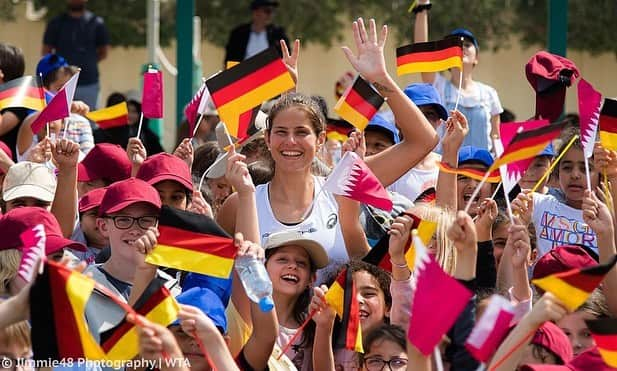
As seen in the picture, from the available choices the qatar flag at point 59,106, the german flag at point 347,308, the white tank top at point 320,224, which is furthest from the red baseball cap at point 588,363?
the qatar flag at point 59,106

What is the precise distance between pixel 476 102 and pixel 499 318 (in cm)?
531

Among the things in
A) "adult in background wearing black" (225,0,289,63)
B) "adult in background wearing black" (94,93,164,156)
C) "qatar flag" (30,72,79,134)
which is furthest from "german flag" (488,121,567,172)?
"adult in background wearing black" (225,0,289,63)

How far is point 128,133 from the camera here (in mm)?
10891

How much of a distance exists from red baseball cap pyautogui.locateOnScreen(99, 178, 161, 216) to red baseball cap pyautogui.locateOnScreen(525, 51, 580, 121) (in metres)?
3.12

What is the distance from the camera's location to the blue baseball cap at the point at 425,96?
29.0ft

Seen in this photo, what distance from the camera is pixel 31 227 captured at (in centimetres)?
615

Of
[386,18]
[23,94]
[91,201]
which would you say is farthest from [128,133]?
[386,18]

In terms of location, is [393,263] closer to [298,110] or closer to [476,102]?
[298,110]

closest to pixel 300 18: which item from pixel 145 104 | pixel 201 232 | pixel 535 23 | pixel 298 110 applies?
pixel 535 23

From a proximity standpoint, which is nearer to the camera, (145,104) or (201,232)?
(201,232)

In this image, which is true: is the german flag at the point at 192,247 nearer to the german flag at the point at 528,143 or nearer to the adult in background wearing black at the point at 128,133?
the german flag at the point at 528,143

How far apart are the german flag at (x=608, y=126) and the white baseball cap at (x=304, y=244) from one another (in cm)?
177

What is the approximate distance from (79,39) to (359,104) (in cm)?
685

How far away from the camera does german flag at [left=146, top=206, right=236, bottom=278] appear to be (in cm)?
567
